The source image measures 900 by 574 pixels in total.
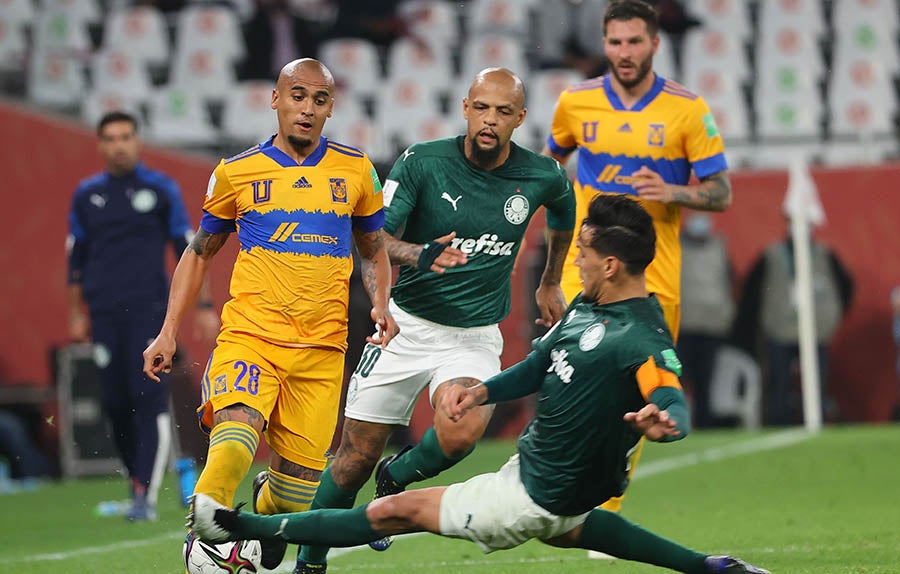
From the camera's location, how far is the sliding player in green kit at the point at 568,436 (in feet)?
17.6

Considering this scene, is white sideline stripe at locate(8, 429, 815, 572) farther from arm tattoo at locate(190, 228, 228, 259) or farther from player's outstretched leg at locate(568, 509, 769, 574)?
player's outstretched leg at locate(568, 509, 769, 574)

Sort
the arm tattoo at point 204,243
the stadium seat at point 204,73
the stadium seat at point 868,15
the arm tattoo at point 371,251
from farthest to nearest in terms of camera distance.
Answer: the stadium seat at point 868,15, the stadium seat at point 204,73, the arm tattoo at point 371,251, the arm tattoo at point 204,243

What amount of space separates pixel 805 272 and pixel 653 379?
11834mm

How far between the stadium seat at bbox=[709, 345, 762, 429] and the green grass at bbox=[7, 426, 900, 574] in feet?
7.61

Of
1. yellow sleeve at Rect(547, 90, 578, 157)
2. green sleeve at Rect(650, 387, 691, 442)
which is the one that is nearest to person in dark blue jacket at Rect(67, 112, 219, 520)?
yellow sleeve at Rect(547, 90, 578, 157)

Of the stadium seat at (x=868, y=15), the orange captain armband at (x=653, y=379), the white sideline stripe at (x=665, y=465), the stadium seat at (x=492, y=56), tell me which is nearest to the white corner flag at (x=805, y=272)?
the white sideline stripe at (x=665, y=465)

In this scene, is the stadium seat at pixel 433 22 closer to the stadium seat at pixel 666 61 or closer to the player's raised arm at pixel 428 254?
the stadium seat at pixel 666 61

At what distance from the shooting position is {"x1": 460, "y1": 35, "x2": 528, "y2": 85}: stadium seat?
19578 mm

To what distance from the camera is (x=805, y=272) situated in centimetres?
1655

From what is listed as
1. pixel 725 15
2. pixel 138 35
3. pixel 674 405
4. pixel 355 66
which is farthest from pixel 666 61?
pixel 674 405

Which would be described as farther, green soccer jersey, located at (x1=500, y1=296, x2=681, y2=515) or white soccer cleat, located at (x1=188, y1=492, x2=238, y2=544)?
white soccer cleat, located at (x1=188, y1=492, x2=238, y2=544)

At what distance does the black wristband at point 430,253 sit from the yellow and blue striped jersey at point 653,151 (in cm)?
151

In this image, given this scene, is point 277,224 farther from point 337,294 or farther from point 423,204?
point 423,204

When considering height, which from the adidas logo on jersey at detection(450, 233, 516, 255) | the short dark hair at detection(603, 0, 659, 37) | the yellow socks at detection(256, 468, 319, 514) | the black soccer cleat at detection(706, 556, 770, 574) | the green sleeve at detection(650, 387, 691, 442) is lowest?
the black soccer cleat at detection(706, 556, 770, 574)
